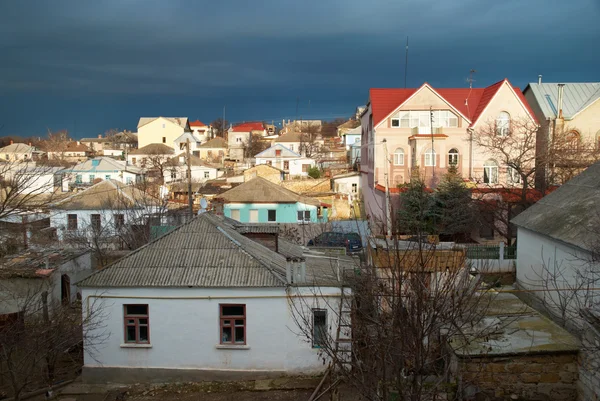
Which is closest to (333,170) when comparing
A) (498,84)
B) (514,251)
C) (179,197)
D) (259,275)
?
(179,197)

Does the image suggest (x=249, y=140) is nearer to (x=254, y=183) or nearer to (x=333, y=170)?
(x=333, y=170)

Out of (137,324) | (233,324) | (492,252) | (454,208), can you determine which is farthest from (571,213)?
(454,208)

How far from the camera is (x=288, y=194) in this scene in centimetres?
3759

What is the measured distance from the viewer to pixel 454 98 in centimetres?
3797

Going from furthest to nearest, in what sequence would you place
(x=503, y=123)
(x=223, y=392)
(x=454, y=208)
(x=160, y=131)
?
(x=160, y=131) → (x=503, y=123) → (x=454, y=208) → (x=223, y=392)

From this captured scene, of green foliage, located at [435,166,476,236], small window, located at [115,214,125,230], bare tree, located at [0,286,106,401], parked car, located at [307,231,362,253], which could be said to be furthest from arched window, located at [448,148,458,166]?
bare tree, located at [0,286,106,401]

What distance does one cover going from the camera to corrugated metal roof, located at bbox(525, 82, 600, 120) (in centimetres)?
3759

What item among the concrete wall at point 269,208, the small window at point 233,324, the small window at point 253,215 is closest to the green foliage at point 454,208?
the concrete wall at point 269,208

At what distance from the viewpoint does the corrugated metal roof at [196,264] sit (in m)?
14.3

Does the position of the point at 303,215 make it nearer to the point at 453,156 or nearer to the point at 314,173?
the point at 453,156

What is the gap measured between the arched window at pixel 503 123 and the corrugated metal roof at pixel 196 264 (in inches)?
986

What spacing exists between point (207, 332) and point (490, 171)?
28.0 metres

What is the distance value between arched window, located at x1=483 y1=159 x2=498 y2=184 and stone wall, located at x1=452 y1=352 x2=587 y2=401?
27075mm

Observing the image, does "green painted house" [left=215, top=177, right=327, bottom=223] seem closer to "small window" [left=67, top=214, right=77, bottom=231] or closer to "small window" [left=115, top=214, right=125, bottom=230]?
"small window" [left=115, top=214, right=125, bottom=230]
